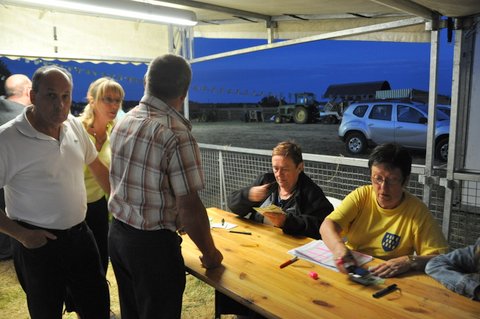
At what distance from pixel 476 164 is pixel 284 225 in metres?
2.19

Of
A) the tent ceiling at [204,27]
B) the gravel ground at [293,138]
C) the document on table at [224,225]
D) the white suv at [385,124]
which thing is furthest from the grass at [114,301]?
the gravel ground at [293,138]

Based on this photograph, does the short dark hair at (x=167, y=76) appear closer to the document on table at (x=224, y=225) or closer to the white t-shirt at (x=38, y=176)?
the white t-shirt at (x=38, y=176)

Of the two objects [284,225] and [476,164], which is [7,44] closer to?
[284,225]

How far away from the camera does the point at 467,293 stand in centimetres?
132

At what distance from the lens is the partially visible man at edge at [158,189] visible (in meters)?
1.32

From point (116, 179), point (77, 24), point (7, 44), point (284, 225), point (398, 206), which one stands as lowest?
point (284, 225)

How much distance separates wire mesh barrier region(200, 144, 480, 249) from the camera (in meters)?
2.46

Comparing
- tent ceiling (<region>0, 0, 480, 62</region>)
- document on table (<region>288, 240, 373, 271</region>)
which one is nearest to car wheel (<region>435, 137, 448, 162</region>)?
tent ceiling (<region>0, 0, 480, 62</region>)

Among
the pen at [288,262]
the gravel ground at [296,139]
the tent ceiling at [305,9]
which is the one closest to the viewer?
the pen at [288,262]

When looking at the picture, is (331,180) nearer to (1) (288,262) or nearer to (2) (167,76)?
(1) (288,262)

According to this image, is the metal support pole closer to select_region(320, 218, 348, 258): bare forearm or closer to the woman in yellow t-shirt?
the woman in yellow t-shirt

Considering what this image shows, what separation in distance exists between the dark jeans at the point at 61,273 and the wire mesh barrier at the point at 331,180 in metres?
1.82

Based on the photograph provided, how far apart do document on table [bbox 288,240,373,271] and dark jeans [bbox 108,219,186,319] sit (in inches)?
24.3

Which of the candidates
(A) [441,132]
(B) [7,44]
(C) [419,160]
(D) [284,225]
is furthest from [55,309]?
(C) [419,160]
